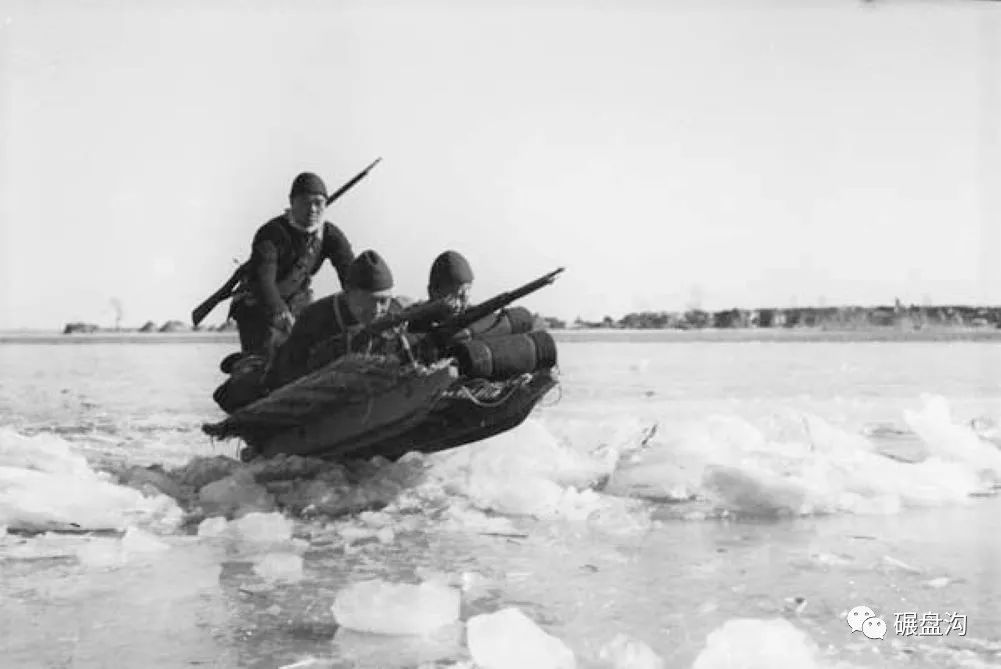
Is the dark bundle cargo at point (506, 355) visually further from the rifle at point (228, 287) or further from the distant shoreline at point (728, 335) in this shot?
the rifle at point (228, 287)

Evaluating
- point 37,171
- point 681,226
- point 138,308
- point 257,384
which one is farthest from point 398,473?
point 37,171

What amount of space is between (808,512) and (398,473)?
3.09 feet

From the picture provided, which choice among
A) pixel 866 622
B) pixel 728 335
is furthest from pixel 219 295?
pixel 866 622

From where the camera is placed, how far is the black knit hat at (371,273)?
2.03m

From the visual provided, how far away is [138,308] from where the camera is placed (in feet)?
6.98

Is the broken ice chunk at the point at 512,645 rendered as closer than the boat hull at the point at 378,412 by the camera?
Yes

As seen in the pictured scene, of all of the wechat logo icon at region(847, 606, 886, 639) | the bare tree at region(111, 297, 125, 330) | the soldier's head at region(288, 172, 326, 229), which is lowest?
the wechat logo icon at region(847, 606, 886, 639)

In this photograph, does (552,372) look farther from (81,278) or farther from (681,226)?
(81,278)

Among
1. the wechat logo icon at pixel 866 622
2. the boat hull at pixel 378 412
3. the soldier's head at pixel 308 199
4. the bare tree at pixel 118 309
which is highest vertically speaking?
the soldier's head at pixel 308 199

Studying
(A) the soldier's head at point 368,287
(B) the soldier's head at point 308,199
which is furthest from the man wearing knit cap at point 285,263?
(A) the soldier's head at point 368,287

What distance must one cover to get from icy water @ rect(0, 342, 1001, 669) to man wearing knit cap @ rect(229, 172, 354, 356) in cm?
17

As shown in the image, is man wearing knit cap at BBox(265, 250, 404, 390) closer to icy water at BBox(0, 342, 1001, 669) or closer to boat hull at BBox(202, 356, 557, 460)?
boat hull at BBox(202, 356, 557, 460)

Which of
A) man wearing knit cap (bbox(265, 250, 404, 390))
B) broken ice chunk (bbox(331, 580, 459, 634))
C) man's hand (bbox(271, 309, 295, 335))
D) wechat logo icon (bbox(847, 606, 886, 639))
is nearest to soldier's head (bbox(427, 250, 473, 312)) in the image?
man wearing knit cap (bbox(265, 250, 404, 390))

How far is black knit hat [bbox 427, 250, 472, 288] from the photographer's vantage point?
2.06 metres
